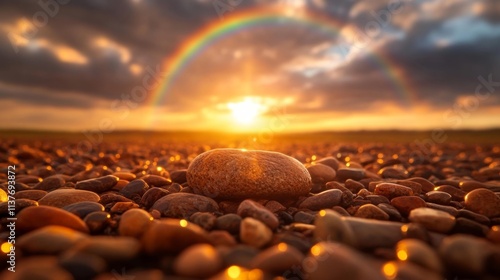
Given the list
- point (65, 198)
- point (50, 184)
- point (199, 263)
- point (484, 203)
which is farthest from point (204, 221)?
point (50, 184)

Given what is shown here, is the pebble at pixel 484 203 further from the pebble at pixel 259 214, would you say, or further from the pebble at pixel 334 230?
the pebble at pixel 259 214

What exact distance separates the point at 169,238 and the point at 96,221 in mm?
932

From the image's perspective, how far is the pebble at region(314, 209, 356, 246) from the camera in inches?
92.2

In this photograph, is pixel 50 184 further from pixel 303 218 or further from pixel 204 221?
pixel 303 218

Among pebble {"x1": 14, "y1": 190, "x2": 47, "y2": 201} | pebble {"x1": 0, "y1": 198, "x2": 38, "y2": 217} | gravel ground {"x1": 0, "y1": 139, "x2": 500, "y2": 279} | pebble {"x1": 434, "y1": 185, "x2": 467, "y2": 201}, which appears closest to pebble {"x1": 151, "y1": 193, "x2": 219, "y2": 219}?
gravel ground {"x1": 0, "y1": 139, "x2": 500, "y2": 279}

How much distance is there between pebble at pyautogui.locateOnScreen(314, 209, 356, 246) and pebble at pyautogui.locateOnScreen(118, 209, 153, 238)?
1.42 metres

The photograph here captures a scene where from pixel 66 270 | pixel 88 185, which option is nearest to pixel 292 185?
pixel 66 270

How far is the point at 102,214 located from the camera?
2764 millimetres

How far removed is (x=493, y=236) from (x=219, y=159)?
8.93ft

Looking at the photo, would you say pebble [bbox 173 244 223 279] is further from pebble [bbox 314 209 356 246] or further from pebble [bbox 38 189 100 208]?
pebble [bbox 38 189 100 208]

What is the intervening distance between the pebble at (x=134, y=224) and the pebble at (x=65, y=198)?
1147 mm

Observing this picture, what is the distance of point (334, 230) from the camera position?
2369 mm

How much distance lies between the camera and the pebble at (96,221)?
8.70 ft

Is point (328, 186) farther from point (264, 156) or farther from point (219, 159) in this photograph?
point (219, 159)
